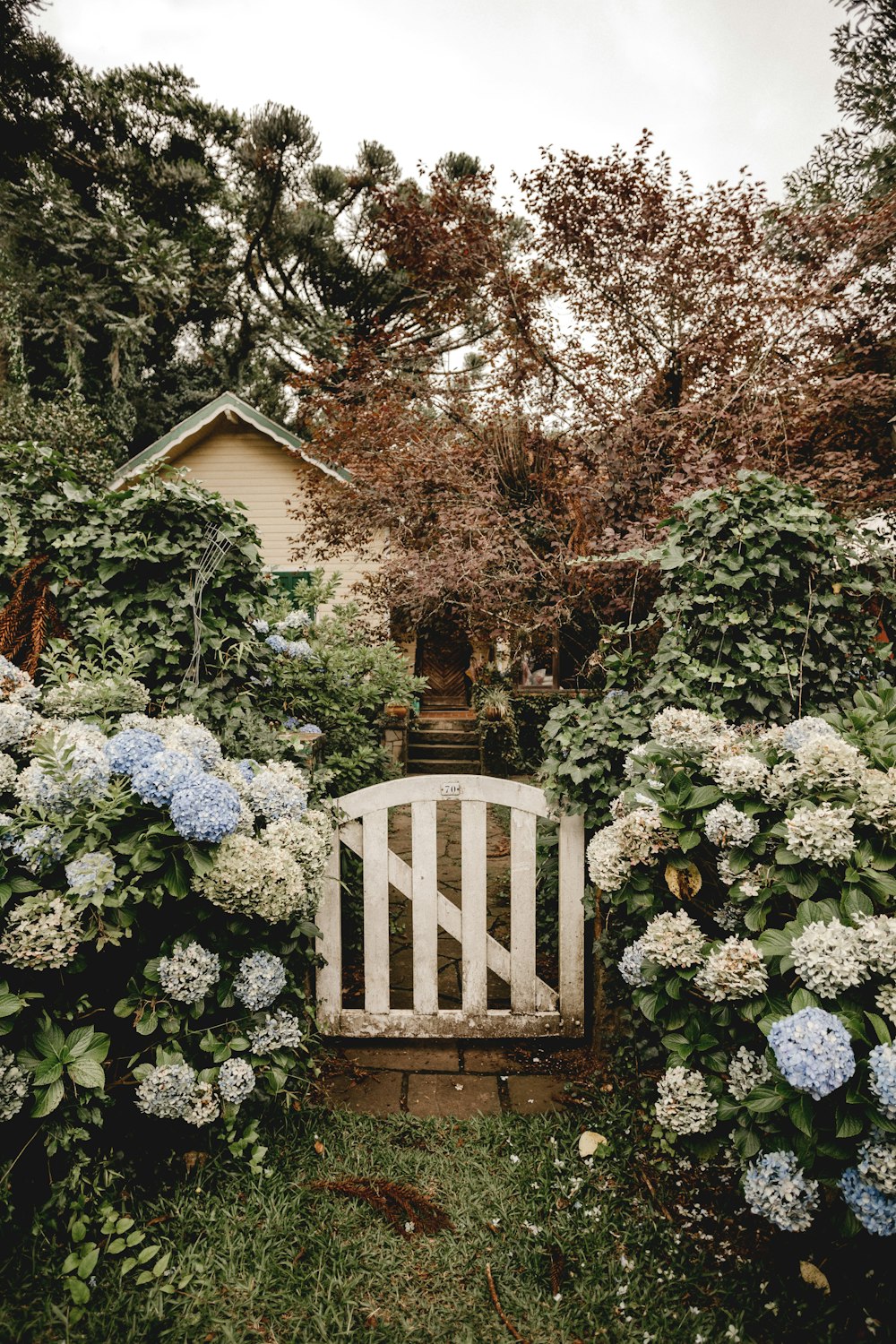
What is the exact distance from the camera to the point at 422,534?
7.28m

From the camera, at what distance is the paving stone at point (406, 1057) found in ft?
9.46

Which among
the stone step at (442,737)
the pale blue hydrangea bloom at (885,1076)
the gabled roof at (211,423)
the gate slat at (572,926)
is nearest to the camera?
the pale blue hydrangea bloom at (885,1076)

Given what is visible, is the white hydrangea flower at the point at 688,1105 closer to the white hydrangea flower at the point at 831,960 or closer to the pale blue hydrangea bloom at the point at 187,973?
the white hydrangea flower at the point at 831,960

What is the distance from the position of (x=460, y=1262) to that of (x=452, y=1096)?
29.1 inches

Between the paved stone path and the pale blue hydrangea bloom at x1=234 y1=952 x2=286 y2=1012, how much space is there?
850 millimetres

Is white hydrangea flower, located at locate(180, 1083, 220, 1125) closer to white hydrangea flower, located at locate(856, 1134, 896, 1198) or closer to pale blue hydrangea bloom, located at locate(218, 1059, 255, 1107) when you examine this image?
pale blue hydrangea bloom, located at locate(218, 1059, 255, 1107)

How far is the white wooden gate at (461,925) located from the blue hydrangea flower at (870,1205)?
140 cm

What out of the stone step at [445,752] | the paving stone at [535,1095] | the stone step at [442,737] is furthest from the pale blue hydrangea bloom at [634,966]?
the stone step at [442,737]

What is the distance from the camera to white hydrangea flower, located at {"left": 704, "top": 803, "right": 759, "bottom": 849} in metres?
1.90

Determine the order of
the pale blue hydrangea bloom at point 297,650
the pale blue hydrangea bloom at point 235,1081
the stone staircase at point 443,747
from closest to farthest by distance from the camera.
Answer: the pale blue hydrangea bloom at point 235,1081 → the pale blue hydrangea bloom at point 297,650 → the stone staircase at point 443,747

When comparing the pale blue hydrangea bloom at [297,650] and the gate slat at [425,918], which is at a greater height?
the pale blue hydrangea bloom at [297,650]

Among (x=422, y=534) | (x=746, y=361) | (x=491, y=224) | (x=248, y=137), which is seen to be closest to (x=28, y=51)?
(x=248, y=137)

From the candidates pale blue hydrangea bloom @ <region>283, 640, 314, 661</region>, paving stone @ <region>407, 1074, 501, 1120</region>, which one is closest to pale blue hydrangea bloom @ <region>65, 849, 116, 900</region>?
paving stone @ <region>407, 1074, 501, 1120</region>

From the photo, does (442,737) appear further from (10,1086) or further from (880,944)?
(880,944)
